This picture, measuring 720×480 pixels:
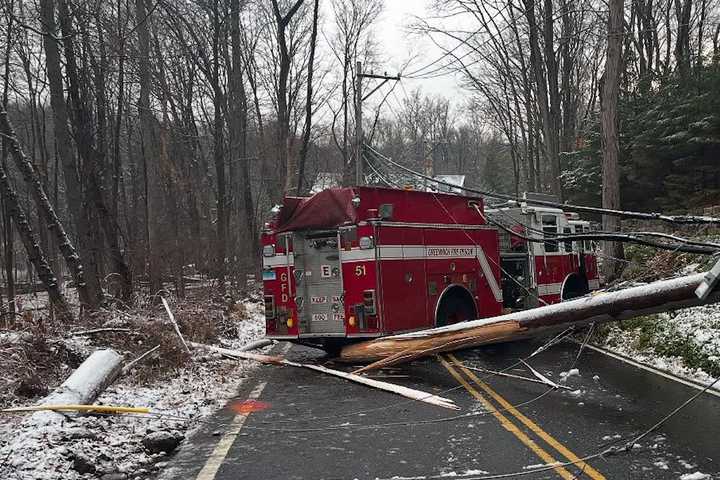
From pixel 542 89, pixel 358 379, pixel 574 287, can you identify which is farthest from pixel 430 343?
pixel 542 89

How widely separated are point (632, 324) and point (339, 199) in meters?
6.65

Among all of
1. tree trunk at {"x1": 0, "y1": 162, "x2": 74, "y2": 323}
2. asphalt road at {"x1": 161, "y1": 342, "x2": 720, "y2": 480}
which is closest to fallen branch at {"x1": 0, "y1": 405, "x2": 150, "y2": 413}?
asphalt road at {"x1": 161, "y1": 342, "x2": 720, "y2": 480}

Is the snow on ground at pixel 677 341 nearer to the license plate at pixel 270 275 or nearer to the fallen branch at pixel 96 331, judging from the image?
the license plate at pixel 270 275

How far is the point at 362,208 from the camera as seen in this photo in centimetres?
1038

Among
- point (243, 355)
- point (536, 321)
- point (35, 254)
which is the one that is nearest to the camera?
point (536, 321)

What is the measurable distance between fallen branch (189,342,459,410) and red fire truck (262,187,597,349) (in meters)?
0.48

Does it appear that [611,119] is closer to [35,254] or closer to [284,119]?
[35,254]

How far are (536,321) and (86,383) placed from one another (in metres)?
5.86

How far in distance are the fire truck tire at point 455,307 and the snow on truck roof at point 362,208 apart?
4.46 feet

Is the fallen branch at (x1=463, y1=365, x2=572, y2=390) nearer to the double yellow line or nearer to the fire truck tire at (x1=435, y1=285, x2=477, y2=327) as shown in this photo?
the double yellow line

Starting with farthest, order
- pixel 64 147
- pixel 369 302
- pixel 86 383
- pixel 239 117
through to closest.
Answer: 1. pixel 239 117
2. pixel 64 147
3. pixel 369 302
4. pixel 86 383

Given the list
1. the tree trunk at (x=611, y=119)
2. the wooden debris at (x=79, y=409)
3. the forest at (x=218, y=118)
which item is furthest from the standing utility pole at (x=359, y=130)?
the wooden debris at (x=79, y=409)

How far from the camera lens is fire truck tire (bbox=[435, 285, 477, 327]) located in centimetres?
1166

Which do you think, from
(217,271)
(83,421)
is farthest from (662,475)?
(217,271)
